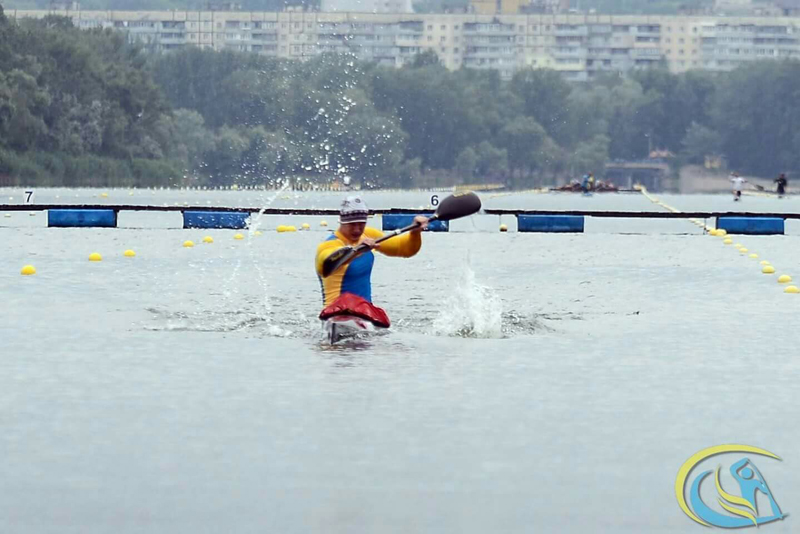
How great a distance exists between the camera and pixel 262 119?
4478 inches

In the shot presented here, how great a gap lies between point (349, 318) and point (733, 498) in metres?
7.16

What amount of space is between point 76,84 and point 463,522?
91241 mm

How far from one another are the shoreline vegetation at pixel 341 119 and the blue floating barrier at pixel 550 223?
4947 cm

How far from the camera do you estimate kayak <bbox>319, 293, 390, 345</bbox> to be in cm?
1548

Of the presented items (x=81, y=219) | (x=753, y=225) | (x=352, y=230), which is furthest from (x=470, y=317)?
(x=81, y=219)

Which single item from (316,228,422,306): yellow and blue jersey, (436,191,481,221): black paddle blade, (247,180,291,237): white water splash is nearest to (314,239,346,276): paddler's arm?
(316,228,422,306): yellow and blue jersey

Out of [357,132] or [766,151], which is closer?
[357,132]

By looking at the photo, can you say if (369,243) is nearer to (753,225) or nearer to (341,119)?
(753,225)

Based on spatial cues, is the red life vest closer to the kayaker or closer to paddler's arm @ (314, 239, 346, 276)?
the kayaker

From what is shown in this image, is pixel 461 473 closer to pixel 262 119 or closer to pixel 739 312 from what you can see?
pixel 739 312

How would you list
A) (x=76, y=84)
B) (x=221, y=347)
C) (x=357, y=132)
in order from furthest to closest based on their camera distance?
(x=357, y=132) → (x=76, y=84) → (x=221, y=347)

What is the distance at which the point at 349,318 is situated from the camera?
51.0 feet

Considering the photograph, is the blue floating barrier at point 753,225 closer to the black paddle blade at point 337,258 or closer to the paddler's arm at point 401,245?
the paddler's arm at point 401,245

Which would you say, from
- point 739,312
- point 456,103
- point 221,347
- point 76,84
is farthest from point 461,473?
point 456,103
